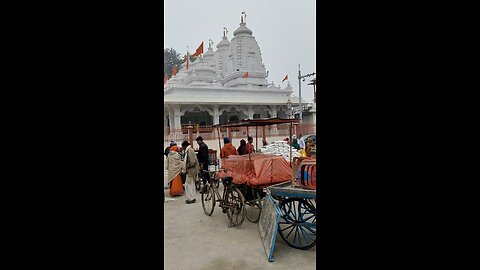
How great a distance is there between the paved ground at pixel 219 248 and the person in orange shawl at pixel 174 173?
1.63 metres

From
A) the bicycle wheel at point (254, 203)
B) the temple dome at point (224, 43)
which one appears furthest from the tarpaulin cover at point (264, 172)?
the temple dome at point (224, 43)

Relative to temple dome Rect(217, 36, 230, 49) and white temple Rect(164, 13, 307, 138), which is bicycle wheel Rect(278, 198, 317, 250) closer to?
white temple Rect(164, 13, 307, 138)

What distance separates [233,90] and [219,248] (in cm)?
1880

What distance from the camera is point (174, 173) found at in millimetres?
6973

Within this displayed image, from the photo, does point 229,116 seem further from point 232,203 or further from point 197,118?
point 232,203

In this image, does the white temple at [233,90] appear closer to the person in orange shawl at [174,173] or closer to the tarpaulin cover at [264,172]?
the person in orange shawl at [174,173]

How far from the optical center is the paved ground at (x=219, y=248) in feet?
11.5

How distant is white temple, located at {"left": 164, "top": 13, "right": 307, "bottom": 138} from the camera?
68.3 ft
